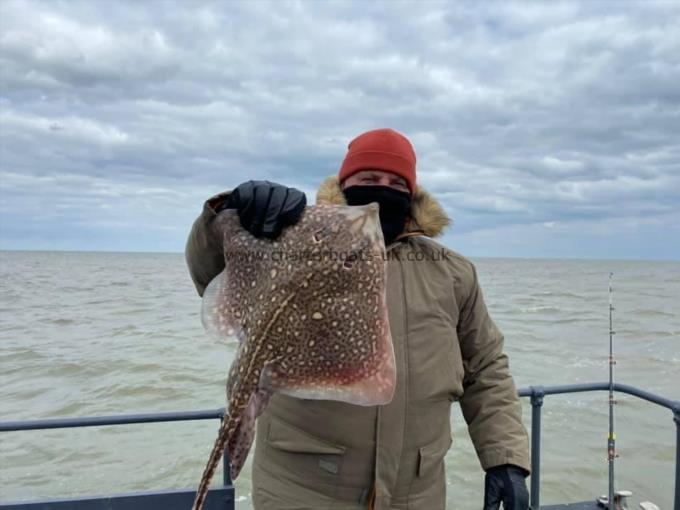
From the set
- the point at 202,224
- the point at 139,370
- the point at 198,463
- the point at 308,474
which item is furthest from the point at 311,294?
the point at 139,370

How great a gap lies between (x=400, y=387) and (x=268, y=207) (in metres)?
0.91

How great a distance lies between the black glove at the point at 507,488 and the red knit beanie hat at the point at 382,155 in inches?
53.9

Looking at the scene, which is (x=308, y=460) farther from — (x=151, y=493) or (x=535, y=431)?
(x=535, y=431)

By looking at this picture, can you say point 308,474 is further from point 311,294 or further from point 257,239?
point 257,239

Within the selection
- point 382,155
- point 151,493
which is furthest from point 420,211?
point 151,493

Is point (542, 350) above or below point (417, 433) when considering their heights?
below

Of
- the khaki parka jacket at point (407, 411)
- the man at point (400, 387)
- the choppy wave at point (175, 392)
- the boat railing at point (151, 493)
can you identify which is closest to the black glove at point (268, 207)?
the man at point (400, 387)

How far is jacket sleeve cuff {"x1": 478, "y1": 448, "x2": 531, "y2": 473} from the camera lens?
93.6 inches

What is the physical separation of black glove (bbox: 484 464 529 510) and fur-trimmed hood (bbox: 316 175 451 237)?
3.74 feet

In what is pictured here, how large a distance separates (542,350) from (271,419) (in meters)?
15.5

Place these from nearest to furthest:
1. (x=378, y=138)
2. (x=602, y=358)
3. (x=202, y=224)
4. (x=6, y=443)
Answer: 1. (x=202, y=224)
2. (x=378, y=138)
3. (x=6, y=443)
4. (x=602, y=358)

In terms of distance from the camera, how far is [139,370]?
44.1ft

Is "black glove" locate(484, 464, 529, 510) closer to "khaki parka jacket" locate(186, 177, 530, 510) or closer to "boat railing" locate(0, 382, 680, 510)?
"khaki parka jacket" locate(186, 177, 530, 510)

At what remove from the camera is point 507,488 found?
236 centimetres
